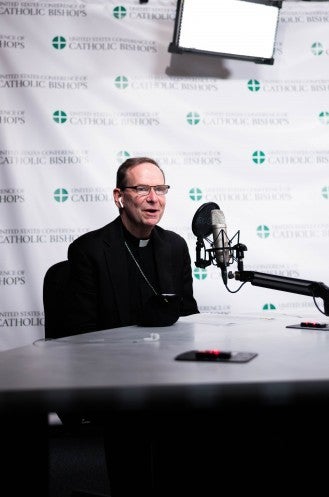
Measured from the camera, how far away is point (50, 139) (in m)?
3.90

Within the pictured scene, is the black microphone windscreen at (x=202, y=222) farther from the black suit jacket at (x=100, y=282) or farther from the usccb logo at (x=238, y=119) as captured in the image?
the usccb logo at (x=238, y=119)

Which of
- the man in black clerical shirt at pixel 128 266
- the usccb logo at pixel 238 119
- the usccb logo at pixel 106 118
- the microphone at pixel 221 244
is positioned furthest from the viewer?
the usccb logo at pixel 238 119

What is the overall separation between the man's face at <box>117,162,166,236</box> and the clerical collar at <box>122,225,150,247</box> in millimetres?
121

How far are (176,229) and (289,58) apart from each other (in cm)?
148

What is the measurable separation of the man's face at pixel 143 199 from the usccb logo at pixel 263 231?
124 cm

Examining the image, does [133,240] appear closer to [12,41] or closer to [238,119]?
[238,119]

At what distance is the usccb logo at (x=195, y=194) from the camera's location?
3998 millimetres

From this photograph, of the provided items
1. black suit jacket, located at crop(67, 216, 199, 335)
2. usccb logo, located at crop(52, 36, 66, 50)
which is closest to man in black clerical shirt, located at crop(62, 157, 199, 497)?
black suit jacket, located at crop(67, 216, 199, 335)

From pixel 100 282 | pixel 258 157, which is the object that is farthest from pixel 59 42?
pixel 100 282

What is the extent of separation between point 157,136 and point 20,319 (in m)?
1.55

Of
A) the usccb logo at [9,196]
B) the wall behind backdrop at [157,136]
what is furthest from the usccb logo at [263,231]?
the usccb logo at [9,196]

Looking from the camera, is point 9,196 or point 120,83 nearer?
point 9,196

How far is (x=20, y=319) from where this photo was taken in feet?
12.6

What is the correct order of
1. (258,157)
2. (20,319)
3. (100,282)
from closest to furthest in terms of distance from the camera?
1. (100,282)
2. (20,319)
3. (258,157)
